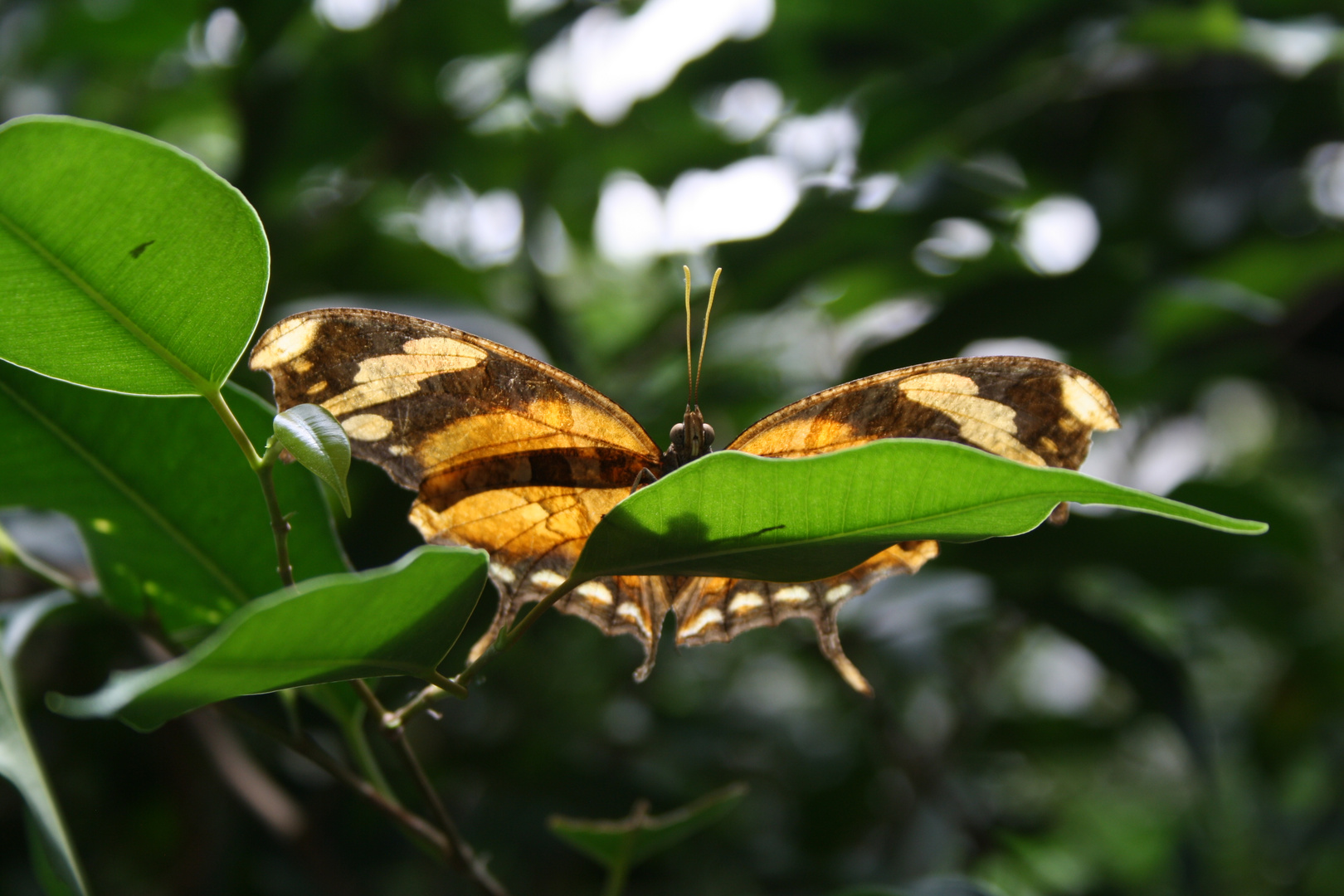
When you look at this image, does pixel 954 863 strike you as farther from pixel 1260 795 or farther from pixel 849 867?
pixel 1260 795

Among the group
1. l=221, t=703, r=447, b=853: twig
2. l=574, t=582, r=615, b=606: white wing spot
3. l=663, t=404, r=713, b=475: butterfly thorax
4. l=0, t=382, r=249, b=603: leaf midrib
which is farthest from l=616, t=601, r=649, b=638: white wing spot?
l=0, t=382, r=249, b=603: leaf midrib

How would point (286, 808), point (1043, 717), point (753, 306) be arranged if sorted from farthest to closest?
point (1043, 717) < point (753, 306) < point (286, 808)

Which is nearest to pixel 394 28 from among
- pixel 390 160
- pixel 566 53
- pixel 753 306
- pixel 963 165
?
pixel 390 160

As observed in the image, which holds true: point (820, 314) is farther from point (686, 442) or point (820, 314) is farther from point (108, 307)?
point (108, 307)

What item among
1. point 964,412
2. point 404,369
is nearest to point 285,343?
point 404,369

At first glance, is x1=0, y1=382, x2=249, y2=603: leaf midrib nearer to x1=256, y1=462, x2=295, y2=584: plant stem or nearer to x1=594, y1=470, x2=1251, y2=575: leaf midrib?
x1=256, y1=462, x2=295, y2=584: plant stem

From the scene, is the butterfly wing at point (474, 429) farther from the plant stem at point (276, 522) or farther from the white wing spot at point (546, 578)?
the plant stem at point (276, 522)
